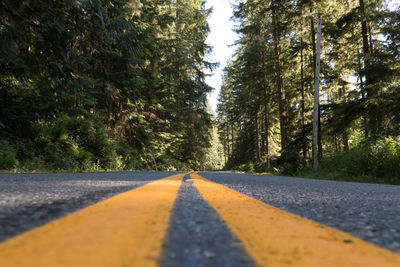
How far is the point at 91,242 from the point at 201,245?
0.39 meters

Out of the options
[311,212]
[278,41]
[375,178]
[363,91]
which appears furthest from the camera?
[278,41]

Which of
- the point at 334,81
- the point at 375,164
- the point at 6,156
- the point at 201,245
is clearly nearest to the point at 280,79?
the point at 334,81

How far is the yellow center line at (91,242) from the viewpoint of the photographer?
71cm

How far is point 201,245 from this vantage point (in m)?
0.94

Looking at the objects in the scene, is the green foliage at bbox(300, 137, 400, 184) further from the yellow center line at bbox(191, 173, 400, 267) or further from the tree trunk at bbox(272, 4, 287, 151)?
the tree trunk at bbox(272, 4, 287, 151)

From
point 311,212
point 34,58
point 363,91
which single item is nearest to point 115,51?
point 34,58

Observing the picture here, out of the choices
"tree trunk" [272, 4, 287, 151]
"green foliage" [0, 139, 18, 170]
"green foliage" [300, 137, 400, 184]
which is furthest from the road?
"tree trunk" [272, 4, 287, 151]

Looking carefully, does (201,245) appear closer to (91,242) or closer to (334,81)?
(91,242)

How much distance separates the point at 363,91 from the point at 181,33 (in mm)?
19111

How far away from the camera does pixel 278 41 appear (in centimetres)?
1730

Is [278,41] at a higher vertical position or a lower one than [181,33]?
lower

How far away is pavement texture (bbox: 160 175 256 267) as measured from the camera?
0.77 m

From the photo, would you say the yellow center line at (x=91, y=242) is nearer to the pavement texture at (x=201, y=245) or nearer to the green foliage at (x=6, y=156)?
the pavement texture at (x=201, y=245)

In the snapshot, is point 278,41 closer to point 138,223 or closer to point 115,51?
point 115,51
